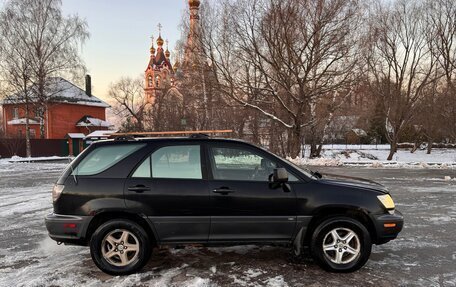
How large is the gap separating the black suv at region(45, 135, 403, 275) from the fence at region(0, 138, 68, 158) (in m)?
34.0

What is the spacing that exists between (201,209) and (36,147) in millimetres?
36694

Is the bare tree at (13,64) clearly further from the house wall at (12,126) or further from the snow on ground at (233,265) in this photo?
the snow on ground at (233,265)

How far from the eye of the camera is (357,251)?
449 centimetres

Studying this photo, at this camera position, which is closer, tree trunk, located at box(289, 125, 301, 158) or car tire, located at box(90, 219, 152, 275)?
car tire, located at box(90, 219, 152, 275)

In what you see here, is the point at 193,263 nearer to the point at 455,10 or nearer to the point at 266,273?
the point at 266,273

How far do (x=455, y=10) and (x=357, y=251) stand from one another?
1224 inches

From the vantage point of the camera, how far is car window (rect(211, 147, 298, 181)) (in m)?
4.55

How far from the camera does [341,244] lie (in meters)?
4.49

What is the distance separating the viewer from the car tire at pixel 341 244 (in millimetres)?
4461

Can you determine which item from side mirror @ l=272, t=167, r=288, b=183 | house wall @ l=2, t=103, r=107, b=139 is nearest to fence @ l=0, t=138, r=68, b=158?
house wall @ l=2, t=103, r=107, b=139

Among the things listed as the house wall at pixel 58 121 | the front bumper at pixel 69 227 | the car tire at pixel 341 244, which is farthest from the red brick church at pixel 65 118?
the car tire at pixel 341 244

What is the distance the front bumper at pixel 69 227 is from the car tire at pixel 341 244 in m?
2.89

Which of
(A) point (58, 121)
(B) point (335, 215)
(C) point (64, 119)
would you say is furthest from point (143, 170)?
(C) point (64, 119)

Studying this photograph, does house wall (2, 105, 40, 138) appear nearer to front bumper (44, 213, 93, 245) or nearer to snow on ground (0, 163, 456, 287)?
snow on ground (0, 163, 456, 287)
